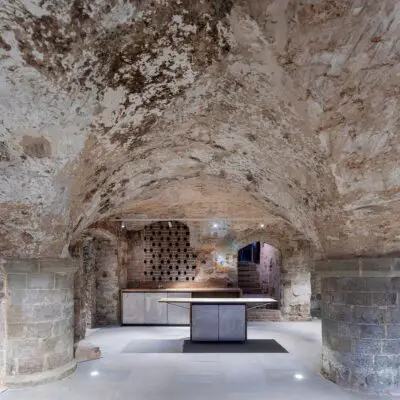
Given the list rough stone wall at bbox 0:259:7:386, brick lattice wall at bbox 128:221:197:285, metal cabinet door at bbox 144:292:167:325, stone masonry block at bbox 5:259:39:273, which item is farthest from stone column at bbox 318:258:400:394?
brick lattice wall at bbox 128:221:197:285

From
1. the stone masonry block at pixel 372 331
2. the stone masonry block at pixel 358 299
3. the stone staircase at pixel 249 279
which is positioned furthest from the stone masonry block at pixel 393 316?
the stone staircase at pixel 249 279

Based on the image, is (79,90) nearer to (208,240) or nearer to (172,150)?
(172,150)

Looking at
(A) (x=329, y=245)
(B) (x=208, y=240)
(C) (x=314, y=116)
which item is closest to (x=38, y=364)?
(A) (x=329, y=245)

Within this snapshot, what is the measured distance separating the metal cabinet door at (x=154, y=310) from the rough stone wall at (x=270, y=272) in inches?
141

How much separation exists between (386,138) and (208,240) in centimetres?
748

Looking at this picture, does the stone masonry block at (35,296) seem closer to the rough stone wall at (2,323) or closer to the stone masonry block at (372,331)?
the rough stone wall at (2,323)

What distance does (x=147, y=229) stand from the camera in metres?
11.1

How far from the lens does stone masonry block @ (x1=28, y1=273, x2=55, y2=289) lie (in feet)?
17.5

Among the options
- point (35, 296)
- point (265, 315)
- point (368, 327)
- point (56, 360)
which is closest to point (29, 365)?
point (56, 360)

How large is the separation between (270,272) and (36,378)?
9508mm

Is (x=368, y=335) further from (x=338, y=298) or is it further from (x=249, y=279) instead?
(x=249, y=279)

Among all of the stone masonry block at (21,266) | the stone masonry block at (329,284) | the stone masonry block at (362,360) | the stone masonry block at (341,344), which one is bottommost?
the stone masonry block at (362,360)

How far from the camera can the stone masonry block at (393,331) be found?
4.85 meters

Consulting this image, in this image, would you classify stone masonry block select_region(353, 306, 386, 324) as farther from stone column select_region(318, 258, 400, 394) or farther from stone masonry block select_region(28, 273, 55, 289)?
stone masonry block select_region(28, 273, 55, 289)
